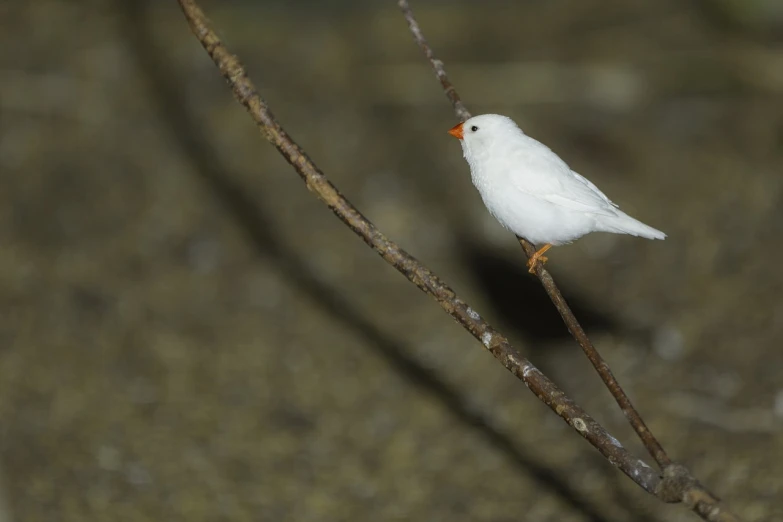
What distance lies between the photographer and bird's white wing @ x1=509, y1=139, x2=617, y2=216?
304 centimetres

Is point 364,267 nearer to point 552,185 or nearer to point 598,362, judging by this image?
point 552,185

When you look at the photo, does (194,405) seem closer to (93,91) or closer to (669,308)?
(669,308)

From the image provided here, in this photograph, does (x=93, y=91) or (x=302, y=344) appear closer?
(x=302, y=344)

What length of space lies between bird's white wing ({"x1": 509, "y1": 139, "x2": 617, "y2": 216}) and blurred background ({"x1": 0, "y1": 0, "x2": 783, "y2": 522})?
175 cm

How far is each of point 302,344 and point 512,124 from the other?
2715 mm

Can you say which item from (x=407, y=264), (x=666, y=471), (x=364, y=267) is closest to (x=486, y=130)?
(x=407, y=264)

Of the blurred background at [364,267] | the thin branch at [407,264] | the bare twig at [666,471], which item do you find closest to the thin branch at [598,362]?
the bare twig at [666,471]

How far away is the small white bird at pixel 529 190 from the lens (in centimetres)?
300

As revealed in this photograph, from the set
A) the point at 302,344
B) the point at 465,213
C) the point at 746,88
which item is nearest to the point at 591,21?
the point at 746,88

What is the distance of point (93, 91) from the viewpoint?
7703 mm

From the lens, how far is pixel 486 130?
3.14 metres

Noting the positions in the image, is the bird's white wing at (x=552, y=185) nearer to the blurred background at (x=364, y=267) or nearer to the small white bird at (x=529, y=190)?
the small white bird at (x=529, y=190)

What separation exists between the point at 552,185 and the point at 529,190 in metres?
0.10

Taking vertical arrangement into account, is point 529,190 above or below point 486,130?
below
